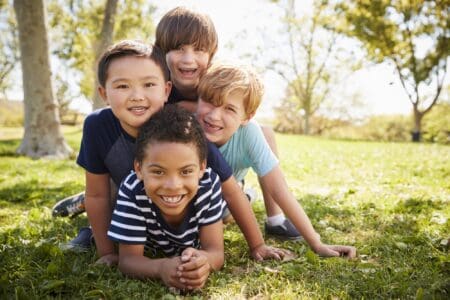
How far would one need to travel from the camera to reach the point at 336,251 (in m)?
2.87

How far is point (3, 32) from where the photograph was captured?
103ft

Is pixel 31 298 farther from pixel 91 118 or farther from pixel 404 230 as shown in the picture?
pixel 404 230

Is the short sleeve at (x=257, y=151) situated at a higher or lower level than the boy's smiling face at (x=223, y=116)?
lower

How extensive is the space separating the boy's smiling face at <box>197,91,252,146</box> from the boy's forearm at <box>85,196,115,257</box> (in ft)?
2.95

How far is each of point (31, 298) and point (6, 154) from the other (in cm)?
954

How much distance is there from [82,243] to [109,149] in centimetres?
79

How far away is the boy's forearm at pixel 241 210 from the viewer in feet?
9.09

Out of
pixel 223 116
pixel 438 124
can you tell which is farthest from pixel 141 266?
pixel 438 124

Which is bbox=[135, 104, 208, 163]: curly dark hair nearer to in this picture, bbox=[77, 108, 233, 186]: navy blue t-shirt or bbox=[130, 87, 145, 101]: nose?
bbox=[130, 87, 145, 101]: nose

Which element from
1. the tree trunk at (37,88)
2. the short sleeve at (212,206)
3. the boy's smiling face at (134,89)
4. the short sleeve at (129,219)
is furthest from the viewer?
the tree trunk at (37,88)

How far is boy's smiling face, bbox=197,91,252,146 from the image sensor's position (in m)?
2.95

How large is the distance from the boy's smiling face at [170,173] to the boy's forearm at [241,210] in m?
0.45

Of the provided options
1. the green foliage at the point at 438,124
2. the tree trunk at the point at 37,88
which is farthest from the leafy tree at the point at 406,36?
the tree trunk at the point at 37,88

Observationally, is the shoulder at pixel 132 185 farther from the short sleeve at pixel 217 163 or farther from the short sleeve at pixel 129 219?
the short sleeve at pixel 217 163
